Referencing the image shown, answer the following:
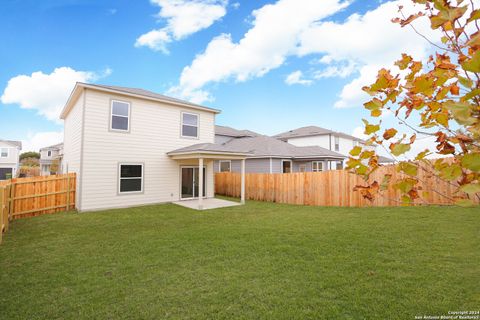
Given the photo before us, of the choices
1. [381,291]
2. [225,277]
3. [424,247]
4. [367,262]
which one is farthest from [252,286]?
[424,247]

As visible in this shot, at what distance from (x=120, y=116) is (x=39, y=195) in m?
4.77

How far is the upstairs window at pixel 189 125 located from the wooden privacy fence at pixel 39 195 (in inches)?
235

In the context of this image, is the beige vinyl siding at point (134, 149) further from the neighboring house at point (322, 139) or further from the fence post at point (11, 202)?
the neighboring house at point (322, 139)

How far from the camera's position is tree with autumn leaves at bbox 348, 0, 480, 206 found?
0.88 metres

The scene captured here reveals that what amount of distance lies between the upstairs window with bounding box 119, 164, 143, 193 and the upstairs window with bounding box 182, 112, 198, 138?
10.8 feet

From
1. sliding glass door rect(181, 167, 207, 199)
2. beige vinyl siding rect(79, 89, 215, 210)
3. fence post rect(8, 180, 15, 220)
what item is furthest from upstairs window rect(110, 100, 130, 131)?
fence post rect(8, 180, 15, 220)

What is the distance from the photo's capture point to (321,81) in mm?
14883

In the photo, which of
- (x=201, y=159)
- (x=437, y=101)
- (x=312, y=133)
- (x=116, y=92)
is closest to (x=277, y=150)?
(x=201, y=159)

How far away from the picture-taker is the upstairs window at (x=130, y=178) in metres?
11.3

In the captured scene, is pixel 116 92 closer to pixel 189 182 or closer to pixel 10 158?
pixel 189 182

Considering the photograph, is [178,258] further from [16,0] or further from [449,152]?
[16,0]

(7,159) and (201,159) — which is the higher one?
(7,159)

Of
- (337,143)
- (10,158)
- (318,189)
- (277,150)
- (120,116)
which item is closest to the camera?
(120,116)

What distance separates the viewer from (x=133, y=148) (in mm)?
11664
